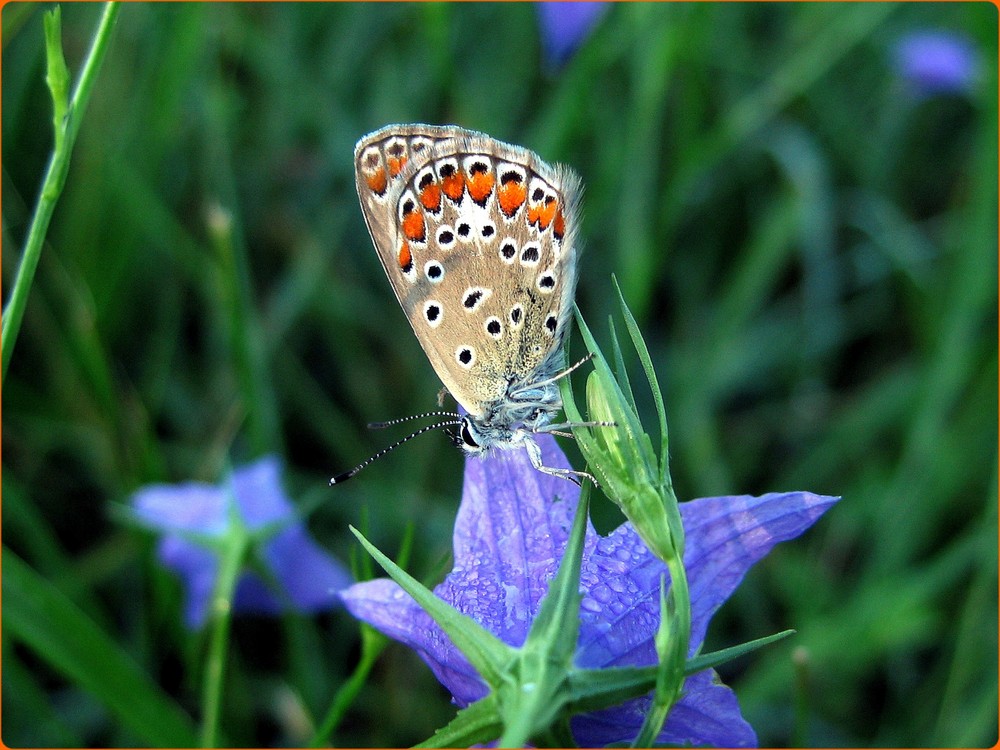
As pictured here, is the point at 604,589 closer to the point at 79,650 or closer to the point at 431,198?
the point at 431,198

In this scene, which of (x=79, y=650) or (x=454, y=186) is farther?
(x=79, y=650)

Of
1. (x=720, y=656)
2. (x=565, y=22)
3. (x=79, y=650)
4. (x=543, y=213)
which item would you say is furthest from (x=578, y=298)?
(x=720, y=656)

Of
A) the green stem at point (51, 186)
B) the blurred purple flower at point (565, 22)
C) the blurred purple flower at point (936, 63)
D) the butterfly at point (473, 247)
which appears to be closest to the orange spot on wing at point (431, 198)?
the butterfly at point (473, 247)

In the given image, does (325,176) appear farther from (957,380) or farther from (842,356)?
(957,380)

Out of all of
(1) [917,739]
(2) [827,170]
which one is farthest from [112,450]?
(2) [827,170]

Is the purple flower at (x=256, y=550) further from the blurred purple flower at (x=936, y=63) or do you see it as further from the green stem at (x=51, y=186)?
the blurred purple flower at (x=936, y=63)

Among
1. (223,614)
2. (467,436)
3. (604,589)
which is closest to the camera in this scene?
(604,589)
